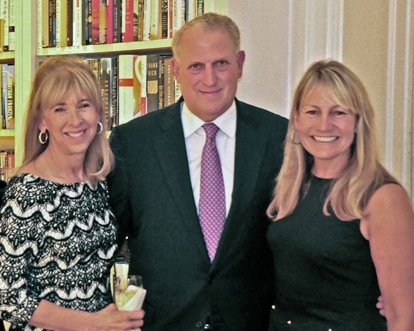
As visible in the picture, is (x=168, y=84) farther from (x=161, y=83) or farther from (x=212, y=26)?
(x=212, y=26)

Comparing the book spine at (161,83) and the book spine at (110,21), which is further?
the book spine at (110,21)

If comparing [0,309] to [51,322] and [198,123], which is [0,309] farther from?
[198,123]

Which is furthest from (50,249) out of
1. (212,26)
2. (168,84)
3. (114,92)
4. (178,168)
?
(114,92)

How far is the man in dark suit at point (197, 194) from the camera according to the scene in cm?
252

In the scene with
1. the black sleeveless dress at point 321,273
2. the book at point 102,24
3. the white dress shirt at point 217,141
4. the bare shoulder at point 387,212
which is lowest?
the black sleeveless dress at point 321,273

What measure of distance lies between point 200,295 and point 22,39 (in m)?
1.83

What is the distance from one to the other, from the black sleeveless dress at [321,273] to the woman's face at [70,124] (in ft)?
1.92

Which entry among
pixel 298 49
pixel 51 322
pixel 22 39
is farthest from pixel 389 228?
pixel 22 39

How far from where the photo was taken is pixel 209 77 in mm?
2582

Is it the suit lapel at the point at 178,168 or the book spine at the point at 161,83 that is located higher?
the book spine at the point at 161,83

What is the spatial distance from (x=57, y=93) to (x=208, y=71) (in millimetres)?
489

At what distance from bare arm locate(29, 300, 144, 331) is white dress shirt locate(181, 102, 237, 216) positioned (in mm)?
535

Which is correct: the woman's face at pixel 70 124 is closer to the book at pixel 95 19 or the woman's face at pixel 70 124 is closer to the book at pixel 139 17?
the book at pixel 139 17

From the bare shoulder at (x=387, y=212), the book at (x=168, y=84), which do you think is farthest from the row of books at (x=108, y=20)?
the bare shoulder at (x=387, y=212)
